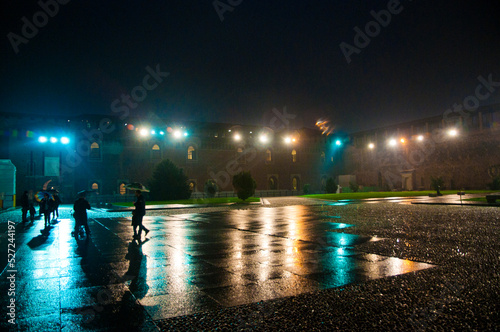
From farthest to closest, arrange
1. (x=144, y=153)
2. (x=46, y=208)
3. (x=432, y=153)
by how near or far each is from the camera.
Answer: (x=432, y=153)
(x=144, y=153)
(x=46, y=208)

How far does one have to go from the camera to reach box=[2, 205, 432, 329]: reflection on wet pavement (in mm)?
4219

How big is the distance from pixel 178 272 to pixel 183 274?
0.61ft

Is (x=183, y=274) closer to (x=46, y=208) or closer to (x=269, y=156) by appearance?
(x=46, y=208)

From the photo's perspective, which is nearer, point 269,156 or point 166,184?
point 166,184

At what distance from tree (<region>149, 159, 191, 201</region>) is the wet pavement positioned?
22.5 meters

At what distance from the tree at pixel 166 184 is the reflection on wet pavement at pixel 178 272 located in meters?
22.7

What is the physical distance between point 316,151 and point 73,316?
5188 centimetres

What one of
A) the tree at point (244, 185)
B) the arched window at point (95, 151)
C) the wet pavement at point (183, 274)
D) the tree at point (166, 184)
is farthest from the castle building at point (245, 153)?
the wet pavement at point (183, 274)

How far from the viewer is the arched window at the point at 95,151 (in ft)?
125

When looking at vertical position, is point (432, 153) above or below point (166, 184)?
above

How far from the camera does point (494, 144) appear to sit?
3881 centimetres

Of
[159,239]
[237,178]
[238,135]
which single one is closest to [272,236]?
[159,239]

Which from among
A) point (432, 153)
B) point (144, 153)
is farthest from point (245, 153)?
point (432, 153)

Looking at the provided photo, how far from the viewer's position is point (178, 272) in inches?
231
